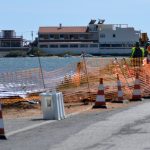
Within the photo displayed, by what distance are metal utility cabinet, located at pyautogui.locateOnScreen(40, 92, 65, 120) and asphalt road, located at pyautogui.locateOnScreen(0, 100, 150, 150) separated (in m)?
0.34

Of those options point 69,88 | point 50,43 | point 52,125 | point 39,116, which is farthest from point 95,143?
point 50,43

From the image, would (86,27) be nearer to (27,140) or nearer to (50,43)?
(50,43)

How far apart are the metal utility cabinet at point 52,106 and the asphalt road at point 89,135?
0.34 m

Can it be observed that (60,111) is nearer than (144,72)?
Yes

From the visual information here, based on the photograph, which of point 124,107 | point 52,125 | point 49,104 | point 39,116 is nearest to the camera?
point 52,125

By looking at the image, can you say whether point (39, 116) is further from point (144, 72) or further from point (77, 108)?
point (144, 72)

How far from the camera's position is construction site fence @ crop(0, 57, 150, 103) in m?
23.7

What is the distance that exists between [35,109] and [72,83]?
7.68 meters

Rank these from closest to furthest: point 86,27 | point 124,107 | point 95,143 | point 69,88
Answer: point 95,143 → point 124,107 → point 69,88 → point 86,27

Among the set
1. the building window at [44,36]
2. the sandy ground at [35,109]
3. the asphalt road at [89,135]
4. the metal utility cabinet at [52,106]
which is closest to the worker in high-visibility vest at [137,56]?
the sandy ground at [35,109]

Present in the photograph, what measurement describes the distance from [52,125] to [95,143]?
3292 mm

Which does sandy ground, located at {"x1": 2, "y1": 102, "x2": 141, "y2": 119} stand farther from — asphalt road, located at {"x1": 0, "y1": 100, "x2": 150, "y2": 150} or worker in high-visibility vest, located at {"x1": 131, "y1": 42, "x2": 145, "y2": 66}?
worker in high-visibility vest, located at {"x1": 131, "y1": 42, "x2": 145, "y2": 66}

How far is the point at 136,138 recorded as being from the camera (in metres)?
12.8

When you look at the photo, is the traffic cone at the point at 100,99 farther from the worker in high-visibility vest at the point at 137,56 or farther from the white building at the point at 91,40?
the white building at the point at 91,40
